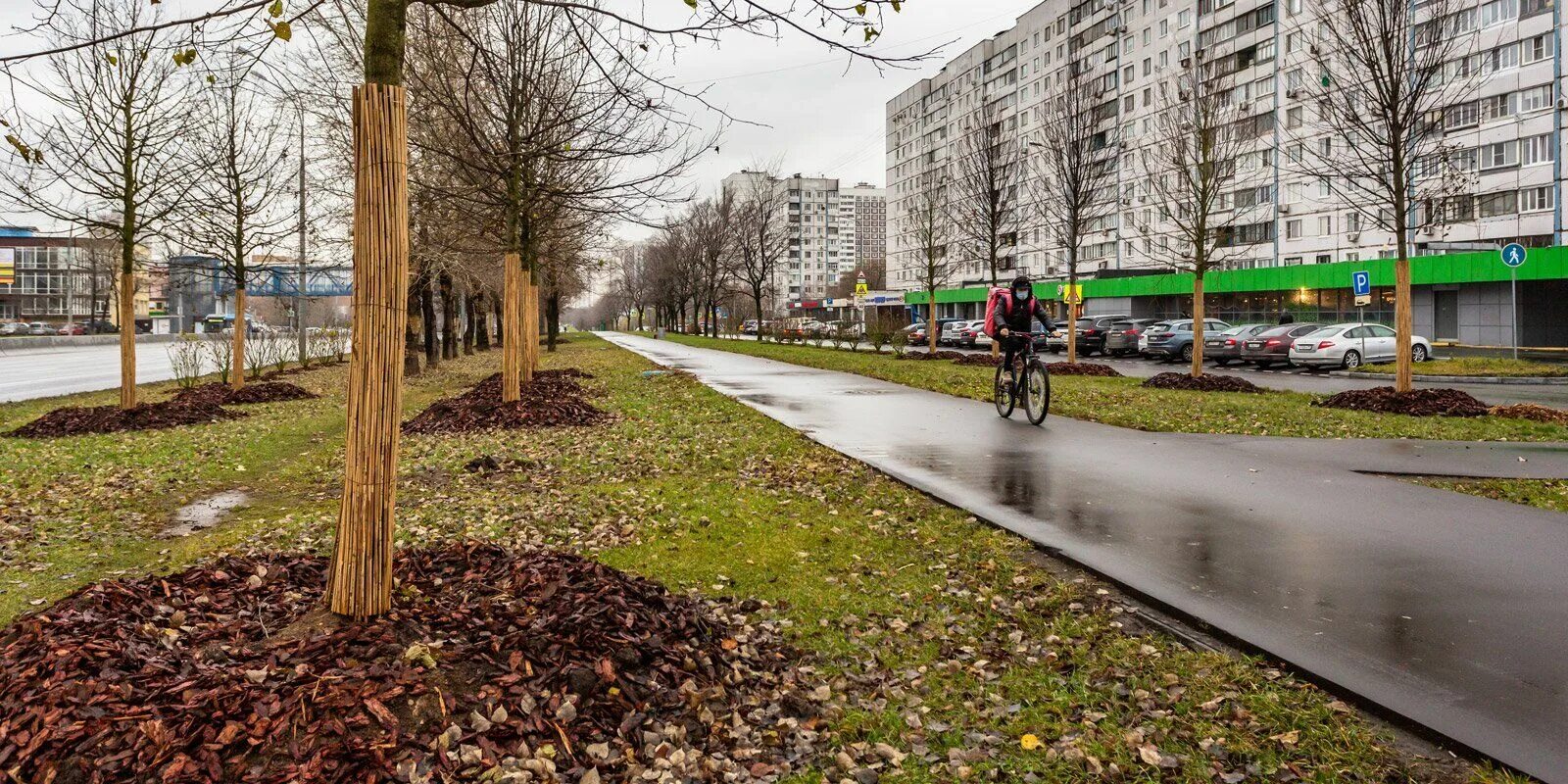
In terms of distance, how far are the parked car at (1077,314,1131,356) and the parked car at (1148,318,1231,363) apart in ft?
11.5

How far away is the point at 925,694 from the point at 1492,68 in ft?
192

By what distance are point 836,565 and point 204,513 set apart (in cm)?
551

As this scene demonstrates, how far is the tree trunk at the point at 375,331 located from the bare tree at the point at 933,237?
28.9 m

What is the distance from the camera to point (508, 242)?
1447cm

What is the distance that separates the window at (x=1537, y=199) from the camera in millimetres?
45219

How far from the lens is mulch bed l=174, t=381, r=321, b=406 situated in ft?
54.6

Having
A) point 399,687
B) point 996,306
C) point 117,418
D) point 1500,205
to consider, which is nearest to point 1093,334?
point 1500,205

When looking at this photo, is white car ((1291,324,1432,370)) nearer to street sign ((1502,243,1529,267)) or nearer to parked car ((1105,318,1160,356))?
street sign ((1502,243,1529,267))

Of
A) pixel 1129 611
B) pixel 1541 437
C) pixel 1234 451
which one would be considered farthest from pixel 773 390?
pixel 1129 611

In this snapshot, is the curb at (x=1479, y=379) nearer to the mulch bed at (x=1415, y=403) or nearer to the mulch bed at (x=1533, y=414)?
the mulch bed at (x=1415, y=403)

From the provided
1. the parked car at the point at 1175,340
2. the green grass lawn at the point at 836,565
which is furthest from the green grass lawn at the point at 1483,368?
the green grass lawn at the point at 836,565

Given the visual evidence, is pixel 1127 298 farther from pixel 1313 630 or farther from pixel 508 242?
pixel 1313 630

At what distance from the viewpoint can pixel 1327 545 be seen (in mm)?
5715

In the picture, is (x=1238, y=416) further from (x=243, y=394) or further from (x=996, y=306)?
(x=243, y=394)
